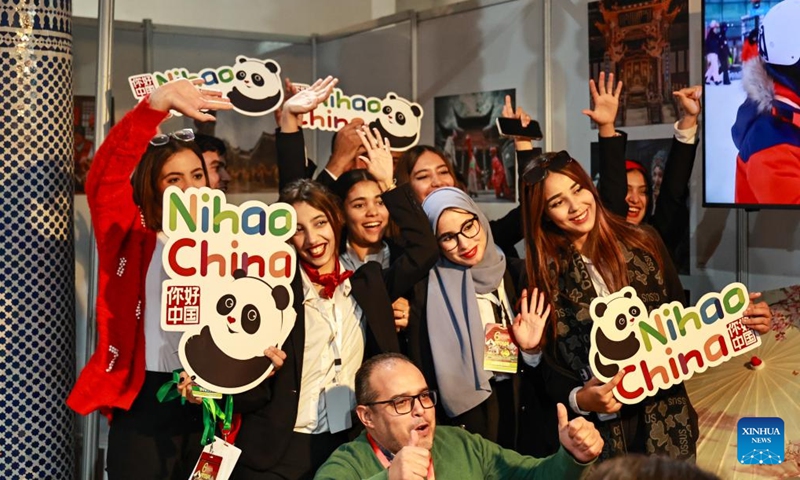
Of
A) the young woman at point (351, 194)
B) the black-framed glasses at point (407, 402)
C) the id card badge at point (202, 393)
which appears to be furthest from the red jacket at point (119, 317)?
the black-framed glasses at point (407, 402)

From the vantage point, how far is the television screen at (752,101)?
11.1ft

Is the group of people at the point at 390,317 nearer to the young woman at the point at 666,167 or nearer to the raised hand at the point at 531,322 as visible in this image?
the raised hand at the point at 531,322

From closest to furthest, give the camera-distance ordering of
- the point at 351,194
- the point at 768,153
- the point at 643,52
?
1. the point at 768,153
2. the point at 351,194
3. the point at 643,52

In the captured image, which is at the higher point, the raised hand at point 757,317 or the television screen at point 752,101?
the television screen at point 752,101

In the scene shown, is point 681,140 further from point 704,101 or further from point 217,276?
point 217,276

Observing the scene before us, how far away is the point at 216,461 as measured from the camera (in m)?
3.09

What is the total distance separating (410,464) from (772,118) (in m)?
1.78

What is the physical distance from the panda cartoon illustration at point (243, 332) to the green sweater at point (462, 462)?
409 millimetres

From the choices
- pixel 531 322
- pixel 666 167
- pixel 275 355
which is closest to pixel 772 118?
pixel 666 167

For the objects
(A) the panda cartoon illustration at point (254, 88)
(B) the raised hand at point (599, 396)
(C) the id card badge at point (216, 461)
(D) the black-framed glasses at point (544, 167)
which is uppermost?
(A) the panda cartoon illustration at point (254, 88)

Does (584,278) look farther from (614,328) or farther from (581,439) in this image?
(581,439)

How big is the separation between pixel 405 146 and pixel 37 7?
5.70 ft

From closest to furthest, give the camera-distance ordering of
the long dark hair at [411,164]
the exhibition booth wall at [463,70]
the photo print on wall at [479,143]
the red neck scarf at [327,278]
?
the red neck scarf at [327,278], the exhibition booth wall at [463,70], the long dark hair at [411,164], the photo print on wall at [479,143]

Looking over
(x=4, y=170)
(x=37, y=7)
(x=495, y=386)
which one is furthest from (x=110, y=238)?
(x=495, y=386)
